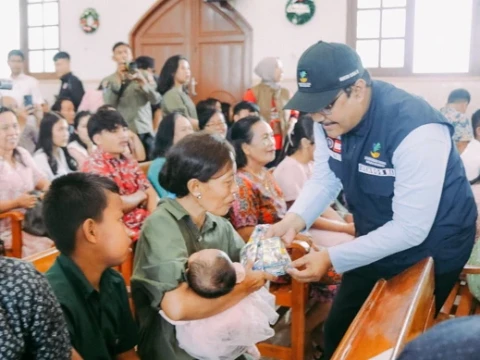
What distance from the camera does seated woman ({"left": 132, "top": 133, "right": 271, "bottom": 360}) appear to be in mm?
1598

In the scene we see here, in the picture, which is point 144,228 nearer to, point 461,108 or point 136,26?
point 461,108

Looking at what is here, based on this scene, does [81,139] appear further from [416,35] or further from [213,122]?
[416,35]

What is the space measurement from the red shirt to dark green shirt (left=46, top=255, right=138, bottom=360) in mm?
1538

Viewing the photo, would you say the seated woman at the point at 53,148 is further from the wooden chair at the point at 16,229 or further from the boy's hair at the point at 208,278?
the boy's hair at the point at 208,278

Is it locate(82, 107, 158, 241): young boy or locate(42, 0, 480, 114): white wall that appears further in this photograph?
locate(42, 0, 480, 114): white wall

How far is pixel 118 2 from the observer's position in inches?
311

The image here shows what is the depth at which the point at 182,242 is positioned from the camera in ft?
5.53

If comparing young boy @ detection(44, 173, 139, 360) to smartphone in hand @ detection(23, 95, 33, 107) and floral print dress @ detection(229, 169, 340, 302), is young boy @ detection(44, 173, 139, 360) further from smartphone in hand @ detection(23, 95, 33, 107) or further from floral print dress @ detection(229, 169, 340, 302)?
smartphone in hand @ detection(23, 95, 33, 107)

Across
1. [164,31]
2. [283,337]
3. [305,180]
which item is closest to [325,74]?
[305,180]

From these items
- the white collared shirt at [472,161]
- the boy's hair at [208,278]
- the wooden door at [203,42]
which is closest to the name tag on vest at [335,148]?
the boy's hair at [208,278]

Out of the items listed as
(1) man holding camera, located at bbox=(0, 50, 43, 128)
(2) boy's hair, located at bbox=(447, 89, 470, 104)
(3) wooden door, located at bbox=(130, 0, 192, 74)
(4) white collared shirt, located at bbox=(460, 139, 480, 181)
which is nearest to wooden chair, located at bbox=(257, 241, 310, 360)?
(4) white collared shirt, located at bbox=(460, 139, 480, 181)

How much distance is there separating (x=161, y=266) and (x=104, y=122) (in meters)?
1.83

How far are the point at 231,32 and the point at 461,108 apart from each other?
3.10m

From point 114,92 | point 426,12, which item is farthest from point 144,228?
point 426,12
